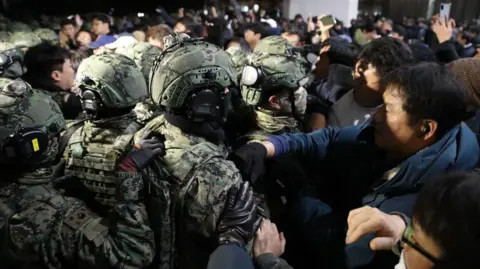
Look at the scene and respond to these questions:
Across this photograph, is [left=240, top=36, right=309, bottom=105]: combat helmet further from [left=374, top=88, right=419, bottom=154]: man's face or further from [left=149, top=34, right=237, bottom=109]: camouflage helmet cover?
[left=374, top=88, right=419, bottom=154]: man's face

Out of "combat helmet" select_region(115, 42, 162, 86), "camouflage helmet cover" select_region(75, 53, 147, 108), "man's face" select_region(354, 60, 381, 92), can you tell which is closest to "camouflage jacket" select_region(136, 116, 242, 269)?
"camouflage helmet cover" select_region(75, 53, 147, 108)

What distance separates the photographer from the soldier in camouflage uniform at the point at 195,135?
5.60ft

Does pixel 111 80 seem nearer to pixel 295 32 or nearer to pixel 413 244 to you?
pixel 413 244

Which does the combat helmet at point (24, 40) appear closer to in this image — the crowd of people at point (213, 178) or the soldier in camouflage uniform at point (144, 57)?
the soldier in camouflage uniform at point (144, 57)

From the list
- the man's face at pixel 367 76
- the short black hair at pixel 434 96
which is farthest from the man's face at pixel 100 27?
the short black hair at pixel 434 96

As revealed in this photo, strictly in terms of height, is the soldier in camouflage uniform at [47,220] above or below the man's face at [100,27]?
above

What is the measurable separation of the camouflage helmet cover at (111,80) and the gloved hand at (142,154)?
73cm

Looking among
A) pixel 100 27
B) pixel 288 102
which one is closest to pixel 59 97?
pixel 288 102

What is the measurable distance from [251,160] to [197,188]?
0.43 m

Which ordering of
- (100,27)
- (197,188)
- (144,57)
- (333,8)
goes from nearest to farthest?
1. (197,188)
2. (144,57)
3. (100,27)
4. (333,8)


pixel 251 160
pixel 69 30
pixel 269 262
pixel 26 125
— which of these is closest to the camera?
pixel 269 262

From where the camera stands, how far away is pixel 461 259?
1.01 metres

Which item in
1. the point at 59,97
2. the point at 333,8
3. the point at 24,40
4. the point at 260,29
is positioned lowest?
the point at 333,8

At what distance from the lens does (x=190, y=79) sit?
1.88 meters
